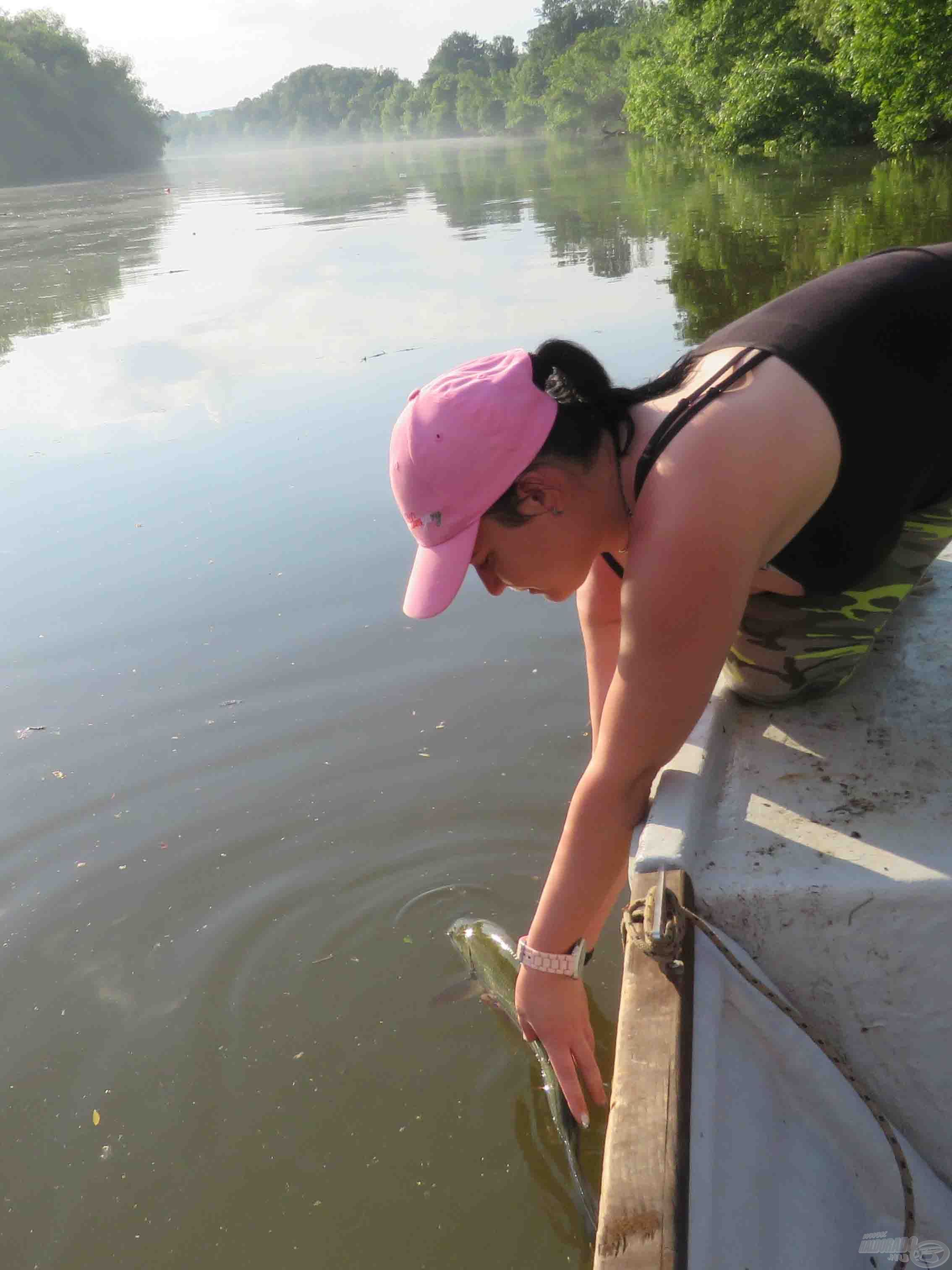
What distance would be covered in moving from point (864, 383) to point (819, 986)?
0.95 metres

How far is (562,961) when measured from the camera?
1.71 m

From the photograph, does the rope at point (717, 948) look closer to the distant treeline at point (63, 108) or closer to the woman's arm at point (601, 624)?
the woman's arm at point (601, 624)

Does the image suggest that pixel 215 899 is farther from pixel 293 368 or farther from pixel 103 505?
pixel 293 368

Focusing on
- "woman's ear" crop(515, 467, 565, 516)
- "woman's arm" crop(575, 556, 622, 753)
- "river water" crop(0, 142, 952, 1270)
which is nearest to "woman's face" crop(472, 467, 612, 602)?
"woman's ear" crop(515, 467, 565, 516)

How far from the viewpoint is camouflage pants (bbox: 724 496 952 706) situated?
198 centimetres

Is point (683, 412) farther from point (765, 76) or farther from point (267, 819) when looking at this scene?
point (765, 76)

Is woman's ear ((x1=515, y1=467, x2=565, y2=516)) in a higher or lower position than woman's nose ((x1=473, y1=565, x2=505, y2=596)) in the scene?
higher

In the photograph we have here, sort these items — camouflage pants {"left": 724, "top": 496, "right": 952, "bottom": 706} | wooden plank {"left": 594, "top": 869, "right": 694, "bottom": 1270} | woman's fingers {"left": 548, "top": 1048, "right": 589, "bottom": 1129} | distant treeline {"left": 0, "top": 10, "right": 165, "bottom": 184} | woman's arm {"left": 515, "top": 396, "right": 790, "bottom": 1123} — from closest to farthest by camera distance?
1. wooden plank {"left": 594, "top": 869, "right": 694, "bottom": 1270}
2. woman's arm {"left": 515, "top": 396, "right": 790, "bottom": 1123}
3. woman's fingers {"left": 548, "top": 1048, "right": 589, "bottom": 1129}
4. camouflage pants {"left": 724, "top": 496, "right": 952, "bottom": 706}
5. distant treeline {"left": 0, "top": 10, "right": 165, "bottom": 184}

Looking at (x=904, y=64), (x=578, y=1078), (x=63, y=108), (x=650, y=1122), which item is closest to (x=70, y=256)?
(x=904, y=64)

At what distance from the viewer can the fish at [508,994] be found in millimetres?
2020

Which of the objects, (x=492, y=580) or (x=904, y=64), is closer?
(x=492, y=580)

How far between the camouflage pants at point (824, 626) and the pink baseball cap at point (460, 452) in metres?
0.67

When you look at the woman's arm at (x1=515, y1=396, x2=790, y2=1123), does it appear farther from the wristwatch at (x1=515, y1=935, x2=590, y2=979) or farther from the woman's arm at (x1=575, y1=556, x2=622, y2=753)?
the woman's arm at (x1=575, y1=556, x2=622, y2=753)

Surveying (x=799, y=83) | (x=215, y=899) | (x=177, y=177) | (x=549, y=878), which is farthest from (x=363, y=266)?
(x=177, y=177)
